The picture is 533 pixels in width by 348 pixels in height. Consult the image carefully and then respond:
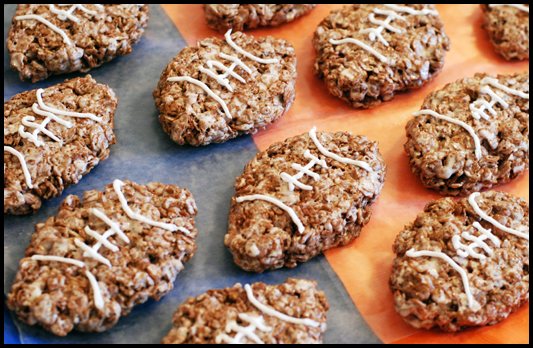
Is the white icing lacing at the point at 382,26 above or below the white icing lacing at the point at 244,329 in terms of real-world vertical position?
above

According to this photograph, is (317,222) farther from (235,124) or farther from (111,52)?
(111,52)

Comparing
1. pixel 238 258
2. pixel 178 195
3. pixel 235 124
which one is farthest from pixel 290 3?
pixel 238 258

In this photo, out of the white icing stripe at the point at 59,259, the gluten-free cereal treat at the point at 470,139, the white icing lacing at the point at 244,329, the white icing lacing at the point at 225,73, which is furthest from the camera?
the white icing lacing at the point at 225,73

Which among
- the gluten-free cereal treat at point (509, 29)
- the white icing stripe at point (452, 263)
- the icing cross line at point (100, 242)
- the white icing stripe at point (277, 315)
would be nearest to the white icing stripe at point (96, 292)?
the icing cross line at point (100, 242)

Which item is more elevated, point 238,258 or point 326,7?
point 326,7

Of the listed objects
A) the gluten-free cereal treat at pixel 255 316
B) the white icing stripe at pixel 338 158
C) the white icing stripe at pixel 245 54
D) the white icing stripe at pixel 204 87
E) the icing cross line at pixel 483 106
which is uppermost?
the white icing stripe at pixel 245 54

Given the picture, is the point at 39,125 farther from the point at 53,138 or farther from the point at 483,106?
the point at 483,106

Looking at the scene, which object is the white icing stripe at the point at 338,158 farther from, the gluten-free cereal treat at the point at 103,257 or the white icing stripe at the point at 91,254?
the white icing stripe at the point at 91,254

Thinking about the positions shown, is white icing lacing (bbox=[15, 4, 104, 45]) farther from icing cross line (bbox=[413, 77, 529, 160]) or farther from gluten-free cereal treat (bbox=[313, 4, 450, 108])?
icing cross line (bbox=[413, 77, 529, 160])
